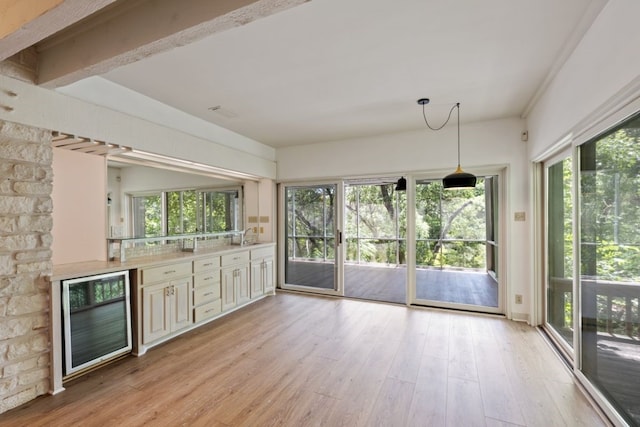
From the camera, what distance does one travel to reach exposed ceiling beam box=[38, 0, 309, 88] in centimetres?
152

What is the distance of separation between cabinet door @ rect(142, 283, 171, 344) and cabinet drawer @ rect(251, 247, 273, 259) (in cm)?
157

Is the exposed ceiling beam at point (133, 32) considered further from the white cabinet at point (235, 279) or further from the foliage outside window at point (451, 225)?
the foliage outside window at point (451, 225)

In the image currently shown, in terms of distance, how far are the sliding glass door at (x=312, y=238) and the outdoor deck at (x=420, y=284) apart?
0.06ft

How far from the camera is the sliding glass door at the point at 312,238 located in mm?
5102

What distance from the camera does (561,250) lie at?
304 cm

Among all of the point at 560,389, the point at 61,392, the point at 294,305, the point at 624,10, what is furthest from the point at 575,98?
the point at 61,392

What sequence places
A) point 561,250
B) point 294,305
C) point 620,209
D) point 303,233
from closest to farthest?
point 620,209, point 561,250, point 294,305, point 303,233

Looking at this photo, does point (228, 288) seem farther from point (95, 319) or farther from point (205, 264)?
point (95, 319)

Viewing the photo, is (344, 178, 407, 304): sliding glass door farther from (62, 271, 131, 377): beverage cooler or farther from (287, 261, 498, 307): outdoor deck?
(62, 271, 131, 377): beverage cooler

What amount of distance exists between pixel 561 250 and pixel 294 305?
11.2ft

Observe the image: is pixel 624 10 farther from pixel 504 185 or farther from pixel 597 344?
pixel 504 185

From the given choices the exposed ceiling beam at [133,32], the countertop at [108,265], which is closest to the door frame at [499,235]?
the countertop at [108,265]

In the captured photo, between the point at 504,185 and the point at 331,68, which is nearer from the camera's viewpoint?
the point at 331,68

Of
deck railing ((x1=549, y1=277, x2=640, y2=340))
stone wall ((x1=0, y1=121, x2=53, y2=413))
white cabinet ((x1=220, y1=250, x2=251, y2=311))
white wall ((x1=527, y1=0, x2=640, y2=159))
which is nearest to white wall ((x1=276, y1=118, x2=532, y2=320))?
white wall ((x1=527, y1=0, x2=640, y2=159))
